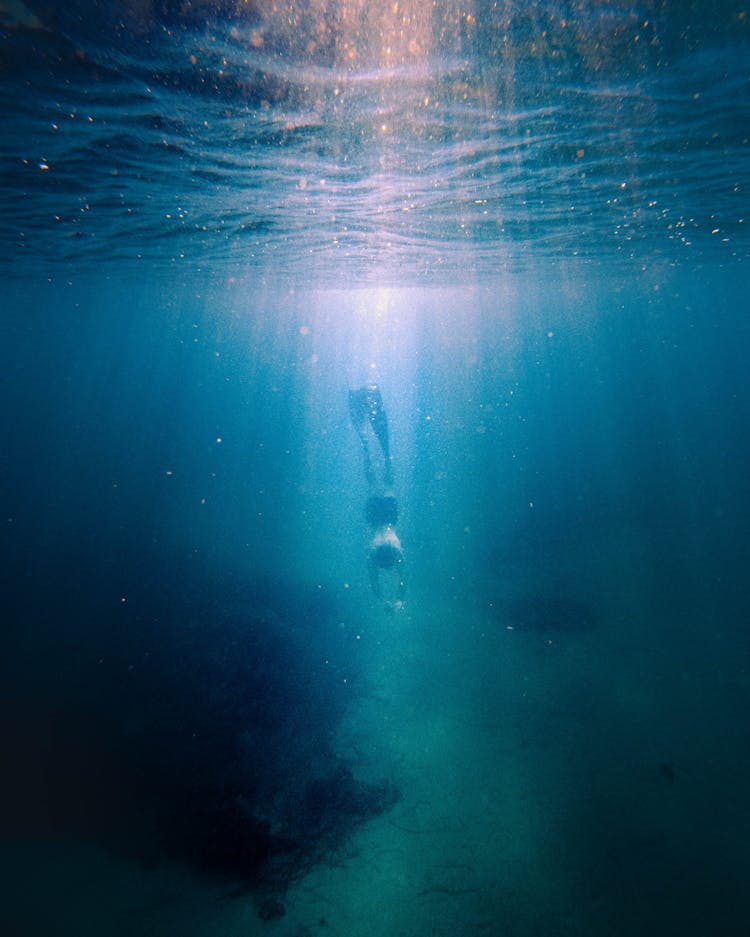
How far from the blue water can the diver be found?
3.31 ft

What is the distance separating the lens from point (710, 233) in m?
20.9

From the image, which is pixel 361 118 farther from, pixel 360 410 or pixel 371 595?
pixel 371 595

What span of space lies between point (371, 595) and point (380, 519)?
407 centimetres

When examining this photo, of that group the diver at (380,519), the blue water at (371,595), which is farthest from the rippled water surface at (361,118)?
the diver at (380,519)

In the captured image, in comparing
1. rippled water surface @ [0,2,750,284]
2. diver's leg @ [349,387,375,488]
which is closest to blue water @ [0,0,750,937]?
rippled water surface @ [0,2,750,284]

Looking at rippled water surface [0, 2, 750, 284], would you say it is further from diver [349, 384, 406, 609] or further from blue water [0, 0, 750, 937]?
diver [349, 384, 406, 609]

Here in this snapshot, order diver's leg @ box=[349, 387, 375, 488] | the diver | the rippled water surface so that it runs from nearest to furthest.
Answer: the rippled water surface → the diver → diver's leg @ box=[349, 387, 375, 488]

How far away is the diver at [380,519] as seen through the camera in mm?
14430

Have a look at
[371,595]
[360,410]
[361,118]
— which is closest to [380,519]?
[371,595]

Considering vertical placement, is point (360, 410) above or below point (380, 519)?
above

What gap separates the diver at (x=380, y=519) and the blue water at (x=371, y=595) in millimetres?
1009

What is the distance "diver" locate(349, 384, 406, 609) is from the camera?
47.3 ft

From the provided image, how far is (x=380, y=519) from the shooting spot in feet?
51.1

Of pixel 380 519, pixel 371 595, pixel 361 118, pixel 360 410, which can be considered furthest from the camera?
pixel 360 410
